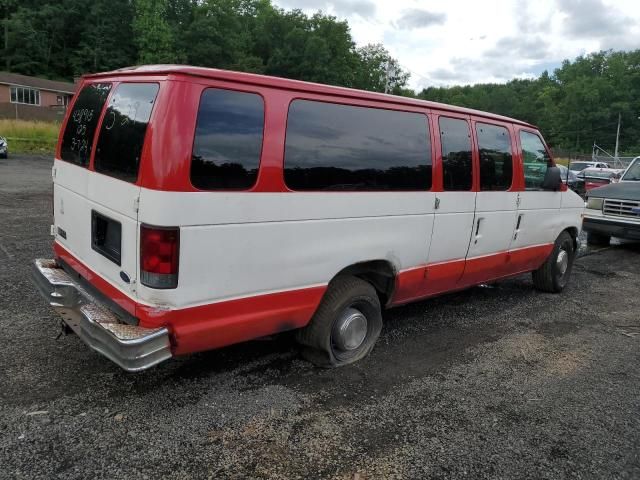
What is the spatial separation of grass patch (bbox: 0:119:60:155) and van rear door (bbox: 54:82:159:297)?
28.0 m

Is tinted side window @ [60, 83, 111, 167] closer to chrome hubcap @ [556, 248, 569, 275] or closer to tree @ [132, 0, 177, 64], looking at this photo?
chrome hubcap @ [556, 248, 569, 275]

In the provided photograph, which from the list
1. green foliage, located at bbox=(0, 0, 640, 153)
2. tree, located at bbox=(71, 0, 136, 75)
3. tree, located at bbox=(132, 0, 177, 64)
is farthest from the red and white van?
tree, located at bbox=(71, 0, 136, 75)

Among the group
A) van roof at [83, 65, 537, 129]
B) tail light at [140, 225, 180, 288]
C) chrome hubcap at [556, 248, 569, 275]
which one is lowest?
chrome hubcap at [556, 248, 569, 275]

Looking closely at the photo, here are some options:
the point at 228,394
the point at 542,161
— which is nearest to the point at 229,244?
the point at 228,394

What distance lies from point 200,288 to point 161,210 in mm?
529

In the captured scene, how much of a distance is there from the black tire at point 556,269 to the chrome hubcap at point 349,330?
350 centimetres

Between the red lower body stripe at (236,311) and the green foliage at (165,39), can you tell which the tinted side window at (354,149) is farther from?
the green foliage at (165,39)

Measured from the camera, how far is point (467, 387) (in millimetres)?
3957

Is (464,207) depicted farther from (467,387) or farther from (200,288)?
(200,288)

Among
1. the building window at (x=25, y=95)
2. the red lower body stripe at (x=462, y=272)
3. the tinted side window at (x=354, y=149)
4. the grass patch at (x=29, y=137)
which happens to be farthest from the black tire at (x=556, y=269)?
the building window at (x=25, y=95)

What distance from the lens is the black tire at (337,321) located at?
12.7 ft

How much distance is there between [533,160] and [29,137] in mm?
32184

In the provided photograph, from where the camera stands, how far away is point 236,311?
329cm

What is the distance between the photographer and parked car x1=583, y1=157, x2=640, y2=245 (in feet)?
32.1
